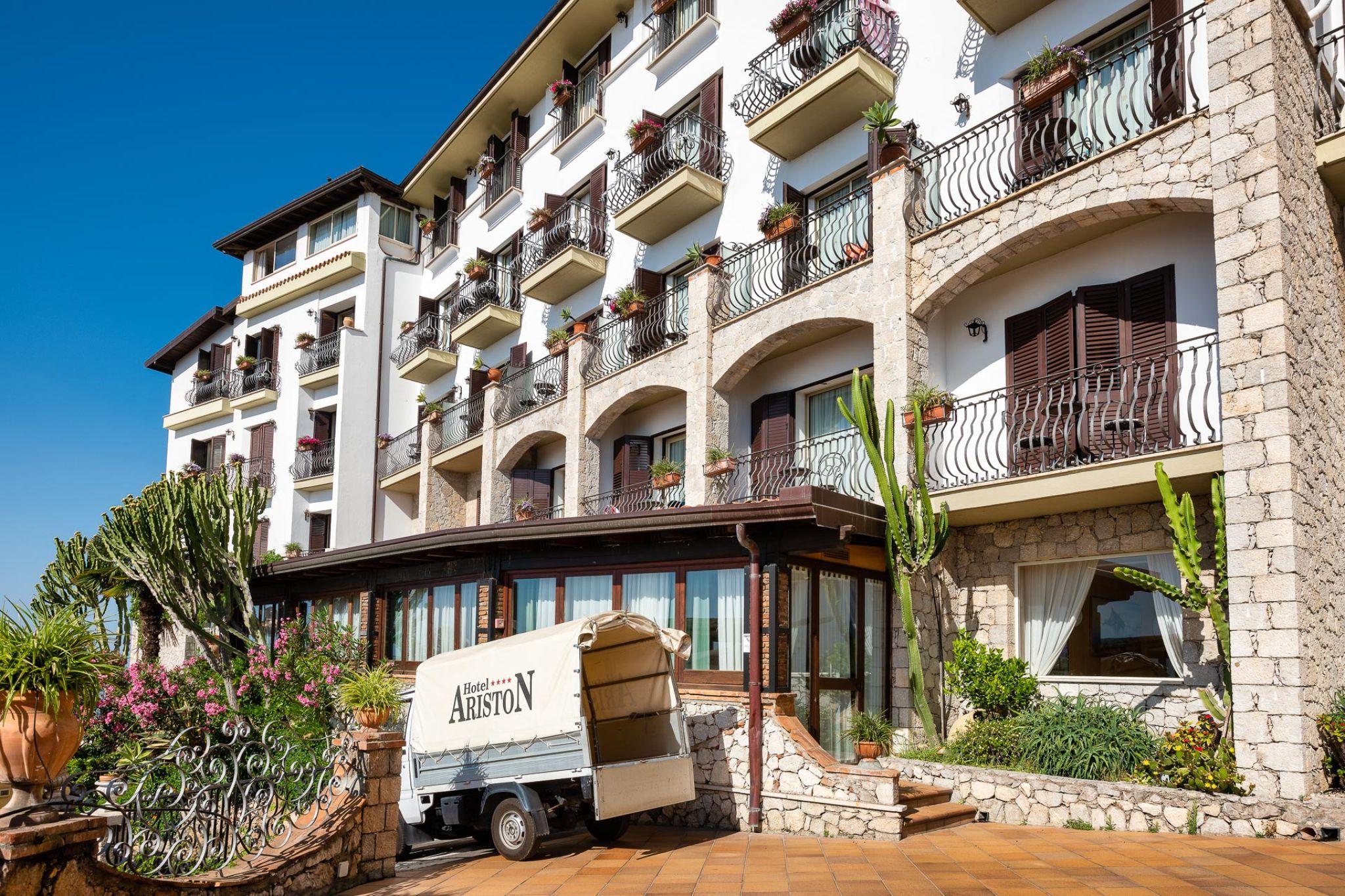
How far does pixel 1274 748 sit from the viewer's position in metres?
9.20

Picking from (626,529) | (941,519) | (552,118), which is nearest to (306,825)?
(626,529)

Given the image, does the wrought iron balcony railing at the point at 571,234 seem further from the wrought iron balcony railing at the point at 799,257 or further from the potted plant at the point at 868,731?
the potted plant at the point at 868,731

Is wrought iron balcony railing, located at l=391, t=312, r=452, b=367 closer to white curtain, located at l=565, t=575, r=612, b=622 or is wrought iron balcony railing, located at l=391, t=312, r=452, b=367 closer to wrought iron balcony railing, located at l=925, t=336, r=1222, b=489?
white curtain, located at l=565, t=575, r=612, b=622

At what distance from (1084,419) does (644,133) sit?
10931mm

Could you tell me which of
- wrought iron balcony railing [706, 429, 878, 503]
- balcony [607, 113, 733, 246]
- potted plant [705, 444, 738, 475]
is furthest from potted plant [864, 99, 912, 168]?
potted plant [705, 444, 738, 475]

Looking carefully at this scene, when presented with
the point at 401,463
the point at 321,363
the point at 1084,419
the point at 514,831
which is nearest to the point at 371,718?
the point at 514,831

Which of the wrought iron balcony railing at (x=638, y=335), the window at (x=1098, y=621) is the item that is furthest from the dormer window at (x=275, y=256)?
the window at (x=1098, y=621)

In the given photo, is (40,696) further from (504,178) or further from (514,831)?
(504,178)

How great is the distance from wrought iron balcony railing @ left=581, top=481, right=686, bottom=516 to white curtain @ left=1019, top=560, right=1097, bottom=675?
611 centimetres

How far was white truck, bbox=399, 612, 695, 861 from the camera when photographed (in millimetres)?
9727

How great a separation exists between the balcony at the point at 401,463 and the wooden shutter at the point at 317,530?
2038 millimetres

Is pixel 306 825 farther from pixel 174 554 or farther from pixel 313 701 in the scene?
pixel 174 554

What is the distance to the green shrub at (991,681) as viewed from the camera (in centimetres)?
1179

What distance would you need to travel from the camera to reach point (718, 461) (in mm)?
16156
